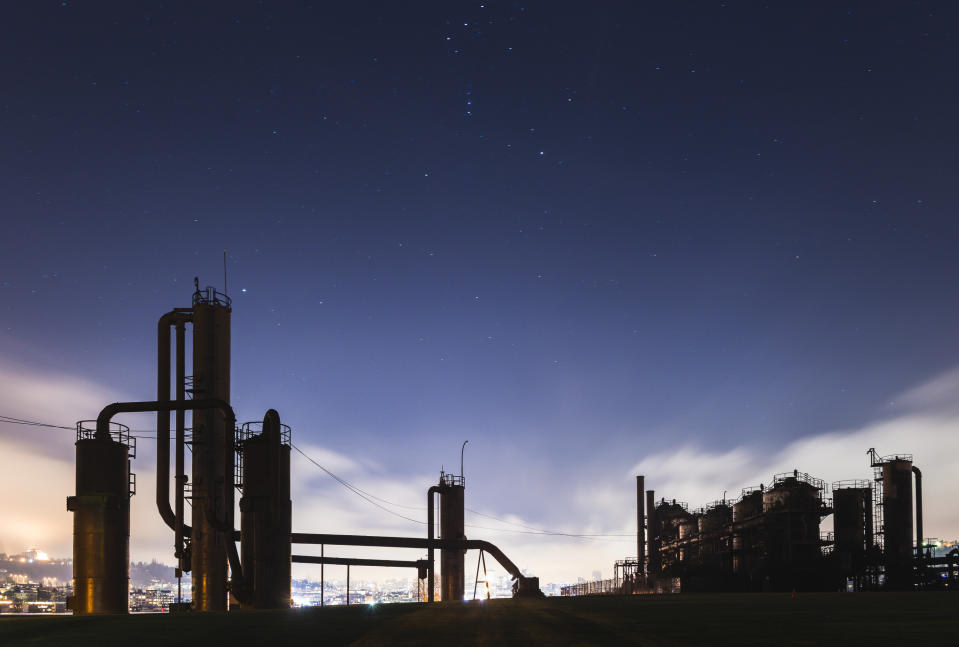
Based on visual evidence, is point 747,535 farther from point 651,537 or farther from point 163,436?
point 163,436

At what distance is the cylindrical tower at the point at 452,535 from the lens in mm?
64250

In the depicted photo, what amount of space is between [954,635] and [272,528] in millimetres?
31562

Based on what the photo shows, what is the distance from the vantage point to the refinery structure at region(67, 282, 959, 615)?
118 ft

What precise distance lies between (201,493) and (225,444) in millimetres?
3484

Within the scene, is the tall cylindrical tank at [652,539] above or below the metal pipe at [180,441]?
below

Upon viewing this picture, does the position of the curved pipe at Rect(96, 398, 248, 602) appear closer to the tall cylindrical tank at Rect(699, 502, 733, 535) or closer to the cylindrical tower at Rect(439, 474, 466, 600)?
the cylindrical tower at Rect(439, 474, 466, 600)

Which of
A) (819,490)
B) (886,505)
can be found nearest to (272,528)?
Result: (819,490)

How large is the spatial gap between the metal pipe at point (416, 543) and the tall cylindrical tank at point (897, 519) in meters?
32.2

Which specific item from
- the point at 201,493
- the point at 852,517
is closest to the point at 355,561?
the point at 201,493

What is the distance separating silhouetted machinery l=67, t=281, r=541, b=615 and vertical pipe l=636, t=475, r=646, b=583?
219ft

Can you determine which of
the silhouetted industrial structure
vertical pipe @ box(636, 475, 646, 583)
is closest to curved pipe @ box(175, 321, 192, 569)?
the silhouetted industrial structure

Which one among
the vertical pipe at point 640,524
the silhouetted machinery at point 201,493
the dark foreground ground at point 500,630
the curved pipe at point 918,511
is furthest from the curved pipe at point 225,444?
the vertical pipe at point 640,524

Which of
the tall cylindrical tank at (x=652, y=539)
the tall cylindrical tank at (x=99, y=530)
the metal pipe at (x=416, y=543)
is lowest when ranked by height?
the tall cylindrical tank at (x=652, y=539)

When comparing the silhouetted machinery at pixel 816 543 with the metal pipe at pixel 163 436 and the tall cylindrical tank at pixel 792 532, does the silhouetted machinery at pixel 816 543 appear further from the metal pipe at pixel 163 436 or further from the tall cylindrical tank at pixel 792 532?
the metal pipe at pixel 163 436
